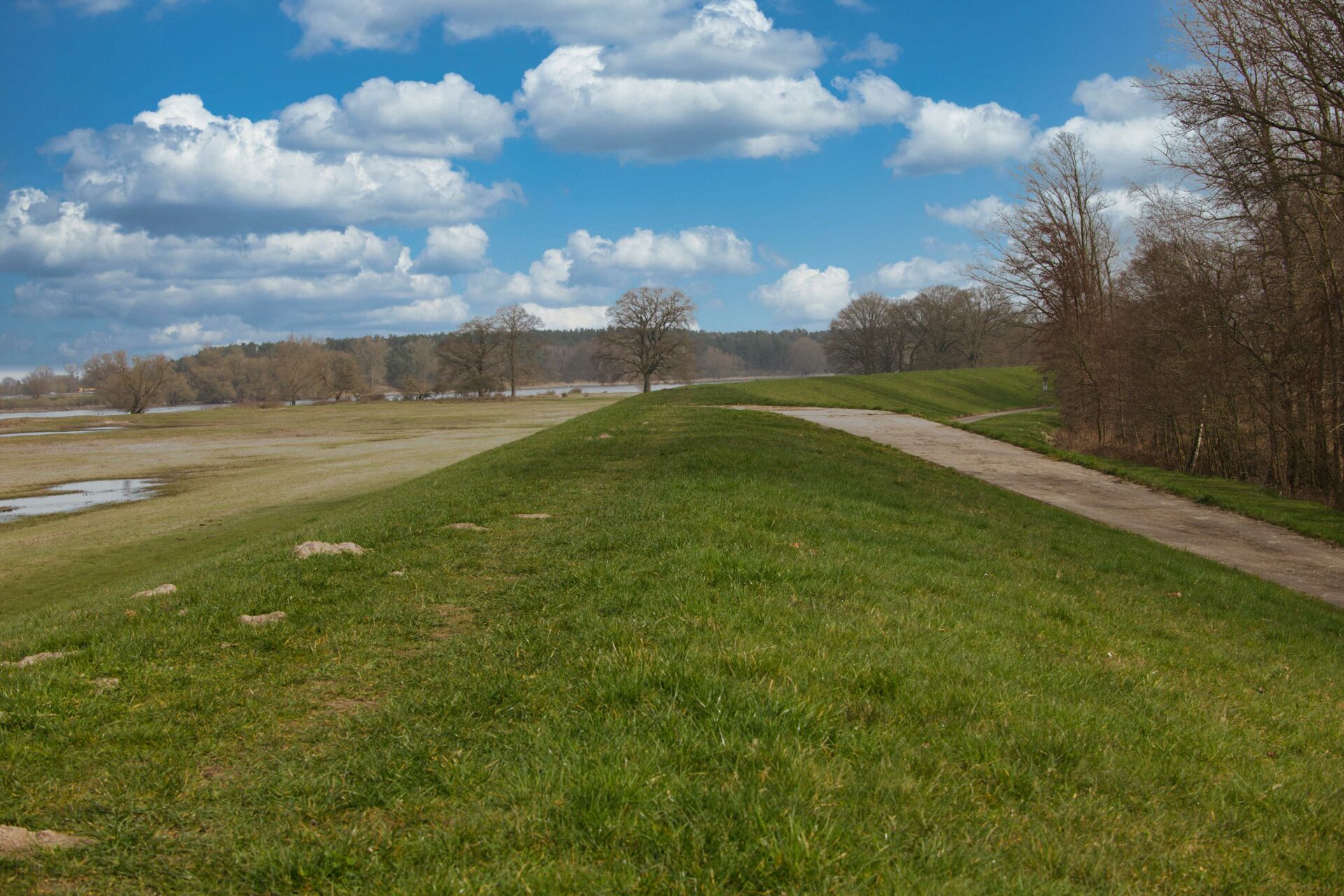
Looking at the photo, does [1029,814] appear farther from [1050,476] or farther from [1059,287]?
[1059,287]

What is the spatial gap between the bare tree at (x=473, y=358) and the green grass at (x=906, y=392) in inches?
1891

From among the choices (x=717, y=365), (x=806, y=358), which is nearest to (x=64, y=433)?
(x=717, y=365)

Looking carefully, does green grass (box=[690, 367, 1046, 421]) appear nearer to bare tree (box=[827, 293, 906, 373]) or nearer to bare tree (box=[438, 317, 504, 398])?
bare tree (box=[827, 293, 906, 373])

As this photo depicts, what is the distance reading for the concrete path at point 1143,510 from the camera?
1291 cm

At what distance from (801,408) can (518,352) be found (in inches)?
3012

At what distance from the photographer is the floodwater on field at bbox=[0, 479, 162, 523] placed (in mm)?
22172

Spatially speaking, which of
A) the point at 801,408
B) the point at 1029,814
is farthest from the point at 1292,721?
the point at 801,408

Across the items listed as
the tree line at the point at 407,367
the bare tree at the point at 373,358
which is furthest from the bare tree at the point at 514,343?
the bare tree at the point at 373,358

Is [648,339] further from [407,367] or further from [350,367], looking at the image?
[407,367]

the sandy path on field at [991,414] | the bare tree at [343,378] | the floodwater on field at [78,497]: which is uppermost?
the bare tree at [343,378]

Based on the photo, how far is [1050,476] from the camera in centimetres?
2141

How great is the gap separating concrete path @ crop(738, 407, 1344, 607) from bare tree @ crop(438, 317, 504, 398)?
8506cm

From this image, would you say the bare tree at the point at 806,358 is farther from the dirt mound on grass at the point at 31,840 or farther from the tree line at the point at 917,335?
the dirt mound on grass at the point at 31,840

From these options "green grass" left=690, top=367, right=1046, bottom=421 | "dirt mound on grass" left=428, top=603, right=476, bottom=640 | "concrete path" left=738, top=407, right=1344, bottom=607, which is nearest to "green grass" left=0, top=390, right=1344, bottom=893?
"dirt mound on grass" left=428, top=603, right=476, bottom=640
